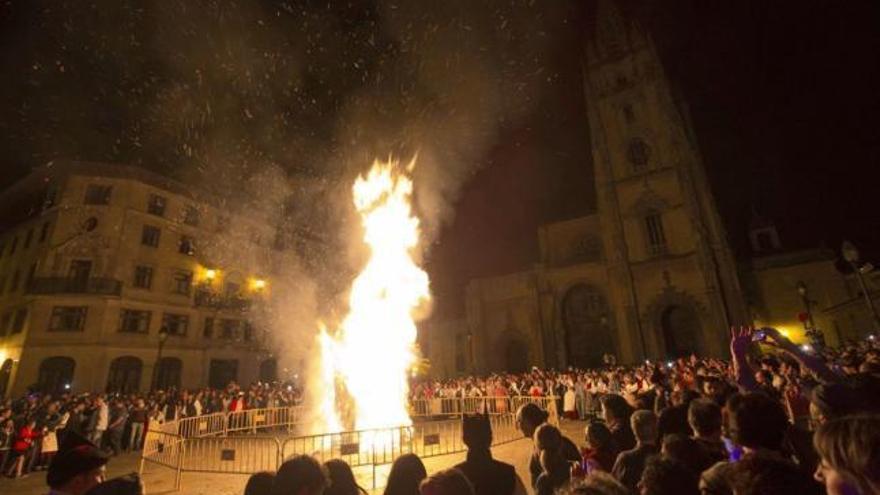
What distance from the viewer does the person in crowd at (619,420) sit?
4.68 meters

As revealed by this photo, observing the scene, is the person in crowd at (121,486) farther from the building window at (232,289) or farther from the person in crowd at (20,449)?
the building window at (232,289)

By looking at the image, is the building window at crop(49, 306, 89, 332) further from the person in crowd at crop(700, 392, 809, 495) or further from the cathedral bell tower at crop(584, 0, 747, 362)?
the cathedral bell tower at crop(584, 0, 747, 362)

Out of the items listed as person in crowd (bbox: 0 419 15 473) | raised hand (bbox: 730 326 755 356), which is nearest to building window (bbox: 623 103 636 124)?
raised hand (bbox: 730 326 755 356)

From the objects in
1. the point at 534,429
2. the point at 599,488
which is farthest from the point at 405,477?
the point at 534,429

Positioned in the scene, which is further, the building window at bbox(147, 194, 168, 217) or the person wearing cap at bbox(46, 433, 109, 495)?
the building window at bbox(147, 194, 168, 217)

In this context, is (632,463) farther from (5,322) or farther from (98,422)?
(5,322)

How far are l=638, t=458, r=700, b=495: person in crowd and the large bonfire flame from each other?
12.8 metres

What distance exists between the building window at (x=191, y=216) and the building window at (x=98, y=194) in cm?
552

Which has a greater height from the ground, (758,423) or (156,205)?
(156,205)

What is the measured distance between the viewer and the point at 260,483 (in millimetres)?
3039

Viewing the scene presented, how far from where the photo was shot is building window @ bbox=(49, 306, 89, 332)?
91.6 feet

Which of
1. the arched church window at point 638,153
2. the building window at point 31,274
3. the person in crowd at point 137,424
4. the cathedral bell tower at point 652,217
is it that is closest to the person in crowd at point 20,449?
the person in crowd at point 137,424

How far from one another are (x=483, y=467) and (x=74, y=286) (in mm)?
35616

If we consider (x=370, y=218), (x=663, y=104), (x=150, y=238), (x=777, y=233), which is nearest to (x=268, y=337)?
(x=150, y=238)
